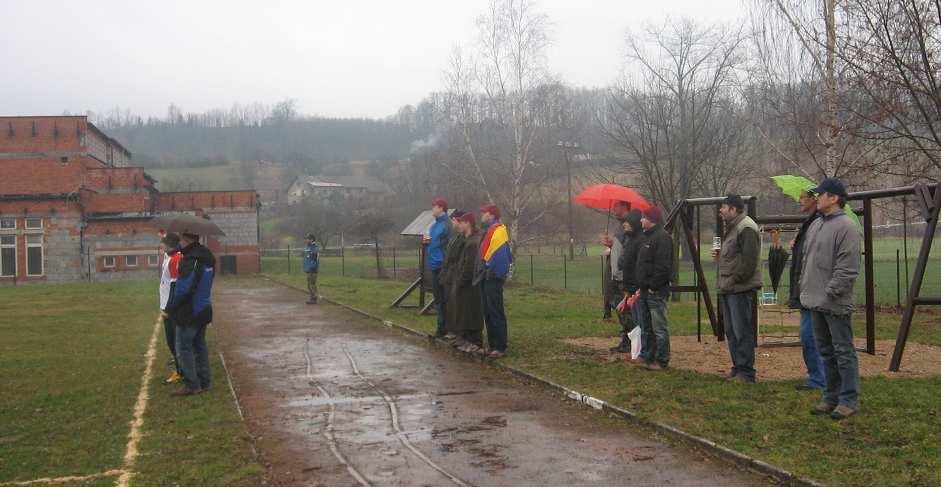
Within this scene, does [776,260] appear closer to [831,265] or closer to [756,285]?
[756,285]

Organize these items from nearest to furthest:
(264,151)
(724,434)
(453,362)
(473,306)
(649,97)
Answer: (724,434) → (453,362) → (473,306) → (649,97) → (264,151)

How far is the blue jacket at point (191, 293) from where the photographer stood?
30.1 ft

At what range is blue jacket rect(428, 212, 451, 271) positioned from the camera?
46.6 ft

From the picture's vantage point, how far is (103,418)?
806 centimetres

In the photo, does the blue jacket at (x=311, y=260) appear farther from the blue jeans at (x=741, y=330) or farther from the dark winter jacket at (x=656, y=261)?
the blue jeans at (x=741, y=330)

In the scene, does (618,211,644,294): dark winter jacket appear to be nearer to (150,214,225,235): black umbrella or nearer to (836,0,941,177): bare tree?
(150,214,225,235): black umbrella

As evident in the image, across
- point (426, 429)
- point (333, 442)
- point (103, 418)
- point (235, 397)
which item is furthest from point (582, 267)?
point (333, 442)

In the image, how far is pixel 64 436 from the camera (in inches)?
291

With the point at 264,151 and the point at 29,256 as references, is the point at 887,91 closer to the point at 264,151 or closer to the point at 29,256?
the point at 29,256

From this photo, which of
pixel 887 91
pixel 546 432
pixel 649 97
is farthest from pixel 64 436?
pixel 649 97

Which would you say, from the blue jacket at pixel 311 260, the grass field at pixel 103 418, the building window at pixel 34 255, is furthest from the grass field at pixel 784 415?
the building window at pixel 34 255

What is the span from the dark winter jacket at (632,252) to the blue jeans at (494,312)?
1789 millimetres

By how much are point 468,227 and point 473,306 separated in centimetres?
112

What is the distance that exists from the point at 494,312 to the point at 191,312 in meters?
3.89
